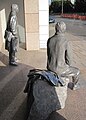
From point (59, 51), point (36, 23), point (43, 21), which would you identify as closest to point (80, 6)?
point (43, 21)

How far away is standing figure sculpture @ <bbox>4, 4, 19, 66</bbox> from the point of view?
845 cm

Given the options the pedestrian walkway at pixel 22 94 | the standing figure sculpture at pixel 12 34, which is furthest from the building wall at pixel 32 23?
the standing figure sculpture at pixel 12 34

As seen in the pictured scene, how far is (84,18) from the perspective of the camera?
114ft

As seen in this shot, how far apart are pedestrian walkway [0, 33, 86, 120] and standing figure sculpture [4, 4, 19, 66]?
1.39 ft

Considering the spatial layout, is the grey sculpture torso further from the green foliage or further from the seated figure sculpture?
the green foliage

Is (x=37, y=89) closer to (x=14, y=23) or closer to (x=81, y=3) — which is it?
(x=14, y=23)

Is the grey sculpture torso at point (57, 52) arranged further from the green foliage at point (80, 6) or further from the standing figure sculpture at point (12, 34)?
the green foliage at point (80, 6)

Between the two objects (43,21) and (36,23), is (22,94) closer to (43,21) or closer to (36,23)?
(36,23)

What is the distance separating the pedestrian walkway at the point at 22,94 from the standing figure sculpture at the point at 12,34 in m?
0.42

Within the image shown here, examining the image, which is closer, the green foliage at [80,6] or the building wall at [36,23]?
the building wall at [36,23]

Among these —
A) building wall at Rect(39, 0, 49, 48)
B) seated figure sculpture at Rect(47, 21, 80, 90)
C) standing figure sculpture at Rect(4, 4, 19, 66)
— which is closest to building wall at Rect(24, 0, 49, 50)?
building wall at Rect(39, 0, 49, 48)

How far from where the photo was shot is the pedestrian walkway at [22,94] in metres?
5.43

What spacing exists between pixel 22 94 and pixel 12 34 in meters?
2.87

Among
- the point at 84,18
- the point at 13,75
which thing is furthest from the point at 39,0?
the point at 84,18
